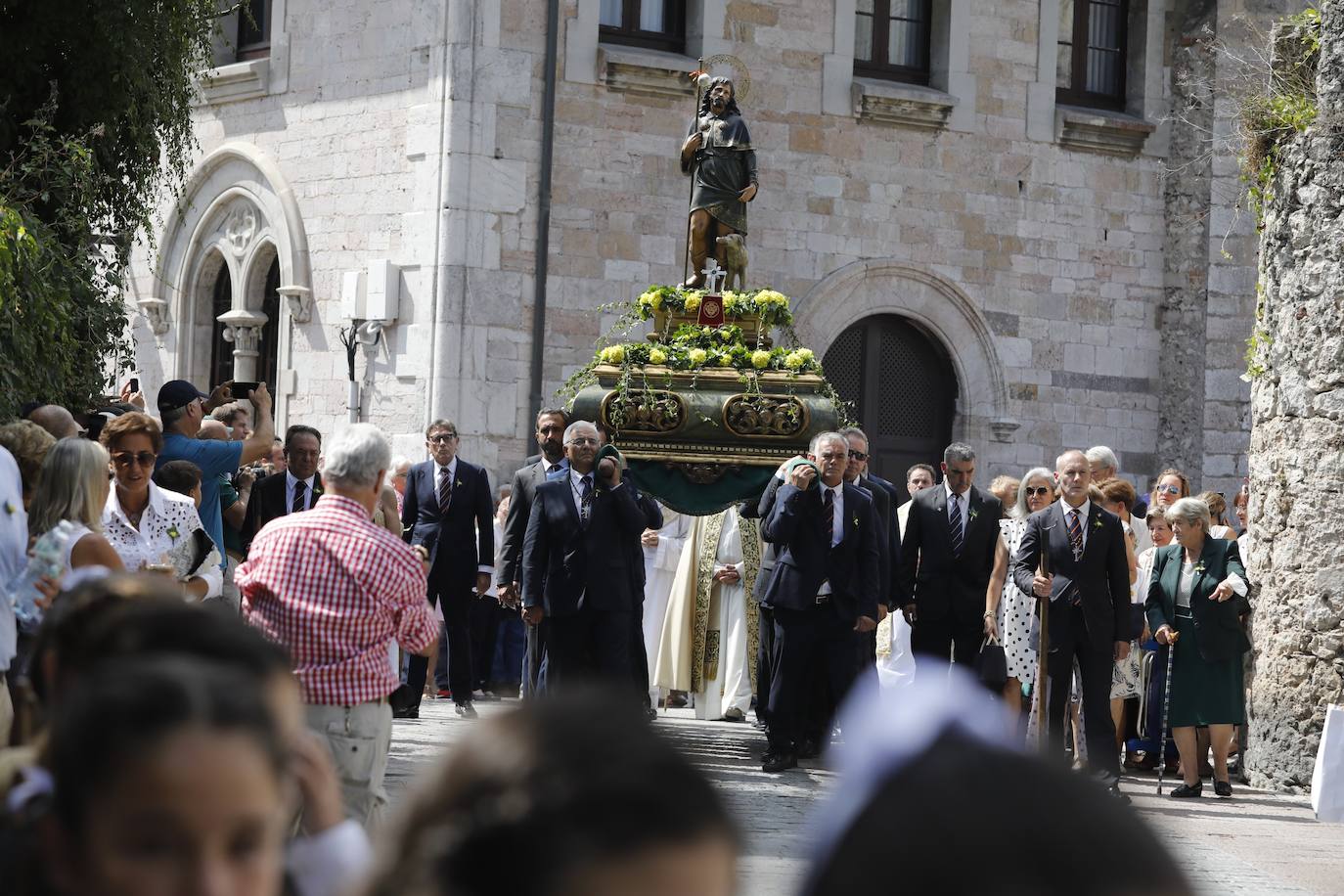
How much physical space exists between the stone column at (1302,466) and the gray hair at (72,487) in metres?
7.68

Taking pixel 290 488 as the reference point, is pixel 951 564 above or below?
below

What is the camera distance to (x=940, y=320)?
20.7 meters

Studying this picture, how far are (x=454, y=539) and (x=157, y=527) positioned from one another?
5.32m

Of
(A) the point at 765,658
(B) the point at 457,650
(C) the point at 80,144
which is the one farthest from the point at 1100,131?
(C) the point at 80,144

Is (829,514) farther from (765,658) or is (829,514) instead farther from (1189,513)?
(1189,513)

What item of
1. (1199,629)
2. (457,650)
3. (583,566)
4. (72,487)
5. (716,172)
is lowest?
(457,650)

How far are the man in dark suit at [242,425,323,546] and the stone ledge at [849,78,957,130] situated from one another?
10333 millimetres

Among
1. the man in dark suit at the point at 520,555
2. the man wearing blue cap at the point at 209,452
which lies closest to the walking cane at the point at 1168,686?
the man in dark suit at the point at 520,555

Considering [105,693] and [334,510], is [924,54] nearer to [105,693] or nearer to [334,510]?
[334,510]

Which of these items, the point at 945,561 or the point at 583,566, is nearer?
the point at 583,566

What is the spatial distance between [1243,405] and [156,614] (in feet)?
66.4

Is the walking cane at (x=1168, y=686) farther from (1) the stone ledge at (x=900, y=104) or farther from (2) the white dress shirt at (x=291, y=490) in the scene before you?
(1) the stone ledge at (x=900, y=104)

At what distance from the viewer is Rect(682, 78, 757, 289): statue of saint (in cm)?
1346

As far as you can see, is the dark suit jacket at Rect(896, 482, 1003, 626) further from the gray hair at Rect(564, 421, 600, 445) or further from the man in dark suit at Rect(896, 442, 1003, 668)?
the gray hair at Rect(564, 421, 600, 445)
